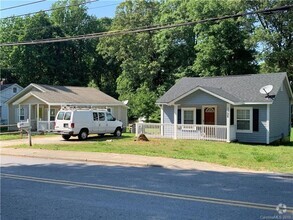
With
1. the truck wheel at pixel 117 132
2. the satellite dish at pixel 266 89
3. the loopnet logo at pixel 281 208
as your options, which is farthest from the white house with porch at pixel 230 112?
the loopnet logo at pixel 281 208

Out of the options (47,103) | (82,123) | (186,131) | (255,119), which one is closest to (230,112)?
(255,119)

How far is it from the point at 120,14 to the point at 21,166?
141 feet

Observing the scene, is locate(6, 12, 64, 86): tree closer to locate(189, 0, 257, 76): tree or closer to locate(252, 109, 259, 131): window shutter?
locate(189, 0, 257, 76): tree

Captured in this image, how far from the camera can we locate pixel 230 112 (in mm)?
25391

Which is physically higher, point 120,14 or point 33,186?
point 120,14

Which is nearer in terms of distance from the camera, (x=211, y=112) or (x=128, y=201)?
(x=128, y=201)

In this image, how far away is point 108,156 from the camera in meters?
16.4

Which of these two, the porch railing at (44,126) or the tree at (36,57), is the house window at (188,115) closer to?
the porch railing at (44,126)

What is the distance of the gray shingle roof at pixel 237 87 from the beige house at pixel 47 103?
10287 mm

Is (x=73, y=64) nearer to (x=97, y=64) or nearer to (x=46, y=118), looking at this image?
(x=97, y=64)

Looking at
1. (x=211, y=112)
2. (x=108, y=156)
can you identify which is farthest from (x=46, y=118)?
(x=108, y=156)

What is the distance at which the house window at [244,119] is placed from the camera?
25130mm

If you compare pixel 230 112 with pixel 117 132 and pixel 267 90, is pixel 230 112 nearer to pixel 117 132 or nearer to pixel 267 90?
pixel 267 90

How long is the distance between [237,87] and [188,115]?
4230 millimetres
